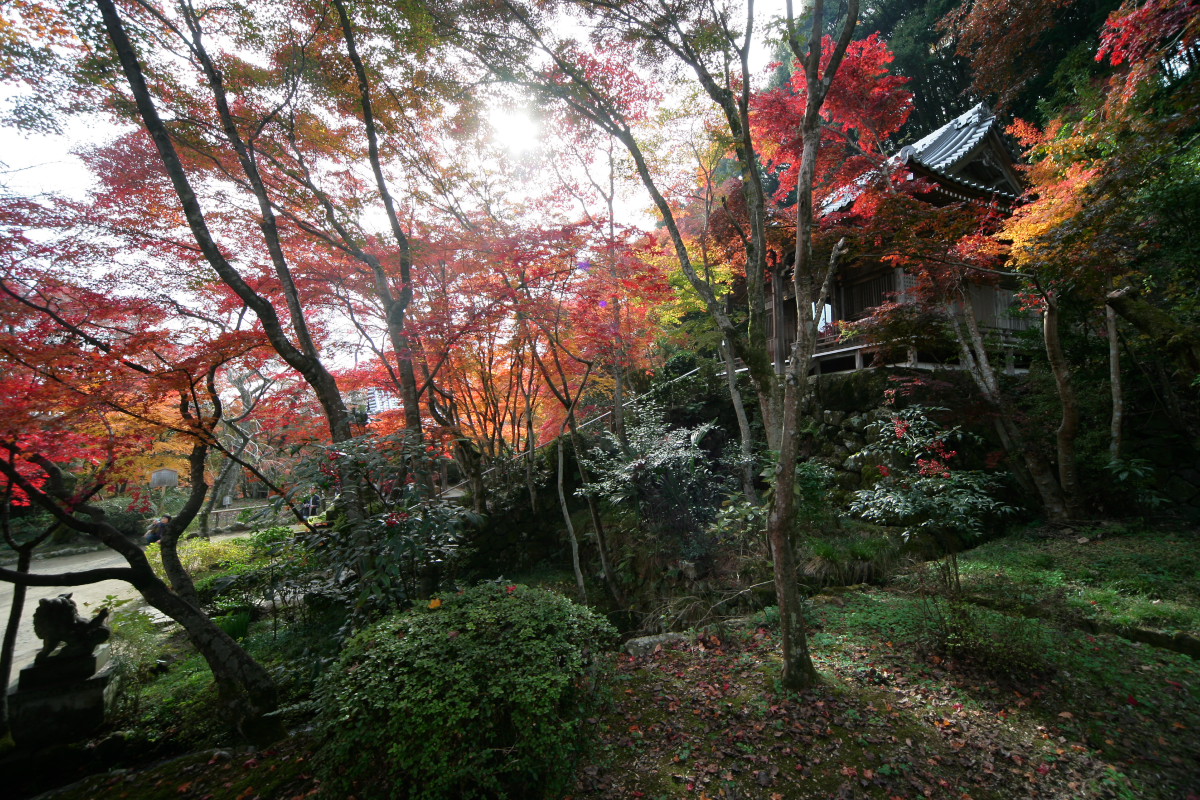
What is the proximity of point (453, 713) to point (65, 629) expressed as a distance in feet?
15.4

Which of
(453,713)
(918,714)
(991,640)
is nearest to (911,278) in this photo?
(991,640)

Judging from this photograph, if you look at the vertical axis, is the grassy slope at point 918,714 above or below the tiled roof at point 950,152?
below

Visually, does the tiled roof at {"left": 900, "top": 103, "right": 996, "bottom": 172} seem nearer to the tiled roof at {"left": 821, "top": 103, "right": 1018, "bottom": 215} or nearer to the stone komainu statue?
the tiled roof at {"left": 821, "top": 103, "right": 1018, "bottom": 215}

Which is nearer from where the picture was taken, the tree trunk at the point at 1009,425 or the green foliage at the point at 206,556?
the tree trunk at the point at 1009,425

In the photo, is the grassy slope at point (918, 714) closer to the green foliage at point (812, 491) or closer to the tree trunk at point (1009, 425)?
the tree trunk at point (1009, 425)

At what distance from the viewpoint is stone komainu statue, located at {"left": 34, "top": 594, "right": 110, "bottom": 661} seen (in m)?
4.41

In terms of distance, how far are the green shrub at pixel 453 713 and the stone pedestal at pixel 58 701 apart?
3408 mm

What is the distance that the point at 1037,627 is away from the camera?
404cm

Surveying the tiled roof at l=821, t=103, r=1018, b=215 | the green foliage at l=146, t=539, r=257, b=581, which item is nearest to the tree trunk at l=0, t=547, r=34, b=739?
the green foliage at l=146, t=539, r=257, b=581

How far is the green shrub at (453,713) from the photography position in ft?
8.76

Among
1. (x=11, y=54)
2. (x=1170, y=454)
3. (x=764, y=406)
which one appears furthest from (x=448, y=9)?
(x=1170, y=454)

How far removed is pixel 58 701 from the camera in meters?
4.38

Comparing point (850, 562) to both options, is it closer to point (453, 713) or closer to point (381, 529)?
point (453, 713)

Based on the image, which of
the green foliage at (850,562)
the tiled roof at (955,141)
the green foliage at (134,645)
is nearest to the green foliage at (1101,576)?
the green foliage at (850,562)
